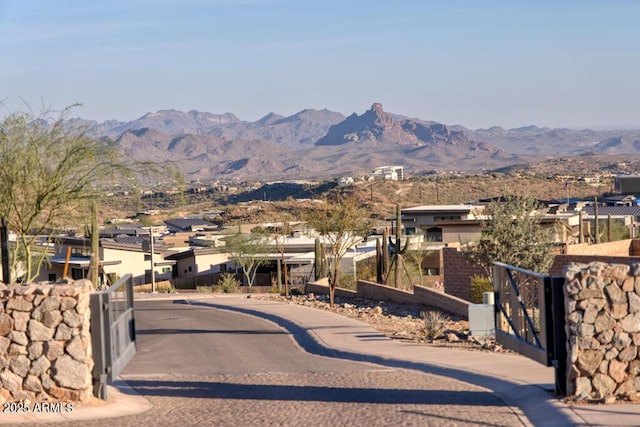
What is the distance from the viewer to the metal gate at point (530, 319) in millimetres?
14242

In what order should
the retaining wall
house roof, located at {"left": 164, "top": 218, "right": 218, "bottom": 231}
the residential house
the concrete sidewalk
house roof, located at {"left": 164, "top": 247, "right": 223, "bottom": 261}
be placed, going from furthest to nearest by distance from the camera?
house roof, located at {"left": 164, "top": 218, "right": 218, "bottom": 231}
house roof, located at {"left": 164, "top": 247, "right": 223, "bottom": 261}
the residential house
the retaining wall
the concrete sidewalk

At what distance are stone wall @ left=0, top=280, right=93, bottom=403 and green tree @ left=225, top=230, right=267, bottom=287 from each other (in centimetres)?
4090

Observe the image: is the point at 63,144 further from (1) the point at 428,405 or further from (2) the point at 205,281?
(2) the point at 205,281

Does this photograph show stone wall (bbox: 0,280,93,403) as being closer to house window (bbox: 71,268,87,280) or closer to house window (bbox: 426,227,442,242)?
house window (bbox: 71,268,87,280)

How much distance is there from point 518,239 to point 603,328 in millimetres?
12811

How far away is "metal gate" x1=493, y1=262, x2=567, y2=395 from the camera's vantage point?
14.2m

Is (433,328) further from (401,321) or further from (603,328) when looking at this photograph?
(603,328)

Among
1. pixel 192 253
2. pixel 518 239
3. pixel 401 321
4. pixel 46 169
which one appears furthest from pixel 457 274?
pixel 192 253

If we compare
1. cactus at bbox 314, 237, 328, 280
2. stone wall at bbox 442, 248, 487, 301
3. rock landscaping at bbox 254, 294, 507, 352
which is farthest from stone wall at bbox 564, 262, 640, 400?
cactus at bbox 314, 237, 328, 280

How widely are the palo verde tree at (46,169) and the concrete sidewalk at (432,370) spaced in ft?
20.5

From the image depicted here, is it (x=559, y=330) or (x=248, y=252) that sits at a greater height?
(x=248, y=252)

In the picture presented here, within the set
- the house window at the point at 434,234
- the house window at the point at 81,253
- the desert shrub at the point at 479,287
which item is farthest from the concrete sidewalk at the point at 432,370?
the house window at the point at 434,234

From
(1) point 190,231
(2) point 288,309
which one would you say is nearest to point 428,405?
(2) point 288,309

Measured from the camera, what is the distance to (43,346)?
1424 centimetres
